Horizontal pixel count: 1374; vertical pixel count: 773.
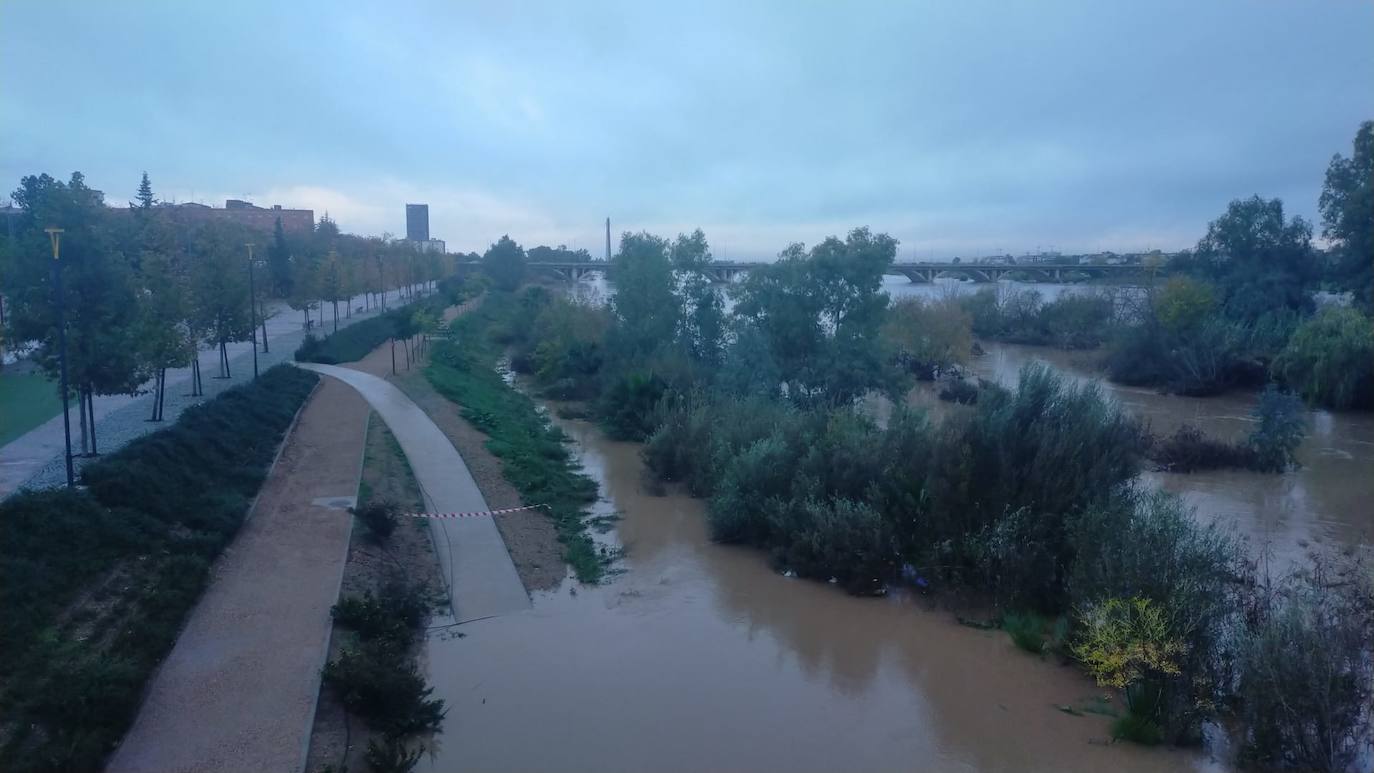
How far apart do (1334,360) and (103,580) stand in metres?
33.5

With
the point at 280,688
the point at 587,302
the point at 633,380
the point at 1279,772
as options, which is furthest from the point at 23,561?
the point at 587,302

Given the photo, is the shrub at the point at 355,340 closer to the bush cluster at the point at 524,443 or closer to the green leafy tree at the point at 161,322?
the bush cluster at the point at 524,443

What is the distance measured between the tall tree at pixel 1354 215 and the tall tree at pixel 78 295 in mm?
37787

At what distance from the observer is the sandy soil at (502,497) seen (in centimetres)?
1354

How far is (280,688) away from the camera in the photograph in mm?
8094

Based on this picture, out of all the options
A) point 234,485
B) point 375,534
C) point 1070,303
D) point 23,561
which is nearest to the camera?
point 23,561

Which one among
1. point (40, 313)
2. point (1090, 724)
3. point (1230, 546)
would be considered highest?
point (40, 313)

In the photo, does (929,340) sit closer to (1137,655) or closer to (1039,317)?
(1039,317)

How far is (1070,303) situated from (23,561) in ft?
173

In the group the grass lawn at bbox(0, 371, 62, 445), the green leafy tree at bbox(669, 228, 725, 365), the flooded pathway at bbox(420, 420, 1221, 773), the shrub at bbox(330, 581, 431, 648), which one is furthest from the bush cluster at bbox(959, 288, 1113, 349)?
the shrub at bbox(330, 581, 431, 648)

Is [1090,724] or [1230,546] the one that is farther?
[1230,546]

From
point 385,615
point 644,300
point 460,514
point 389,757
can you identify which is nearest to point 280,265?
point 644,300

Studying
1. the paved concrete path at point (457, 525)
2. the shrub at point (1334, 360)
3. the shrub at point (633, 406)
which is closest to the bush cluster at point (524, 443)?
the paved concrete path at point (457, 525)

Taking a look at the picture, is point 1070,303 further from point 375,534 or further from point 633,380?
point 375,534
